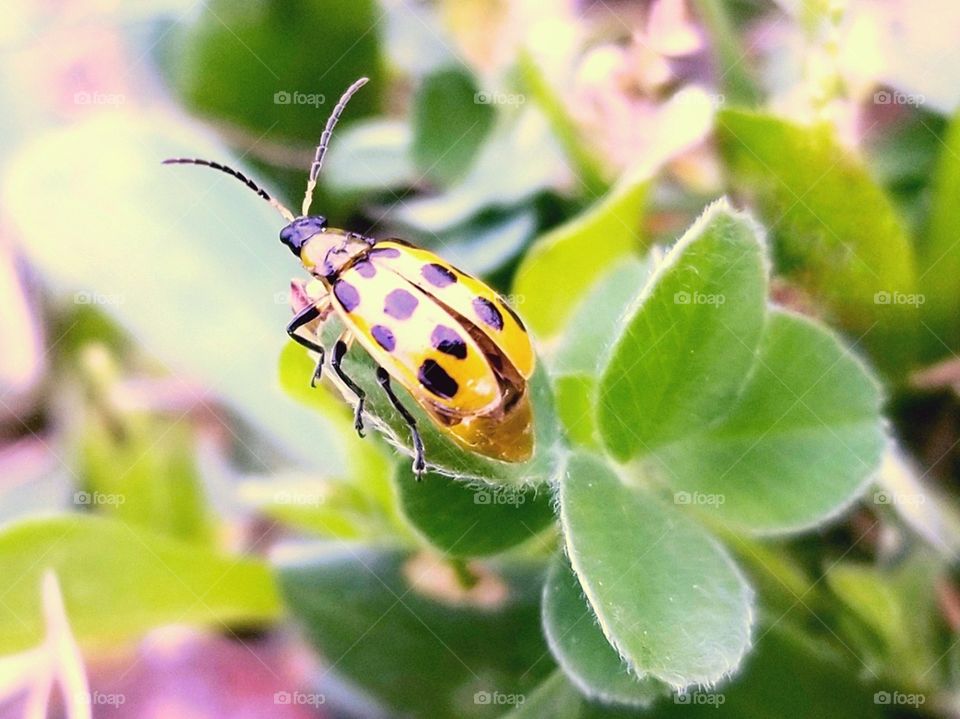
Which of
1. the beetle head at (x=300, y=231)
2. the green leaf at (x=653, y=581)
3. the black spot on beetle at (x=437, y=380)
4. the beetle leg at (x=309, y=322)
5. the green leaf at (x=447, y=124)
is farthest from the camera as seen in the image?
the green leaf at (x=447, y=124)

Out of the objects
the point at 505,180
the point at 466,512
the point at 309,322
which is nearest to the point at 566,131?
the point at 505,180

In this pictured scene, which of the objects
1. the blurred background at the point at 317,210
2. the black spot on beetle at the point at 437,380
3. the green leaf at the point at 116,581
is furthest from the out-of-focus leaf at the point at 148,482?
the black spot on beetle at the point at 437,380

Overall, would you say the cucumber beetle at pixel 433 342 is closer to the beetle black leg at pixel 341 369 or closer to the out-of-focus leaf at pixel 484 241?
the beetle black leg at pixel 341 369

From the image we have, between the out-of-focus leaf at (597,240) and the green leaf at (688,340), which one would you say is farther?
the out-of-focus leaf at (597,240)

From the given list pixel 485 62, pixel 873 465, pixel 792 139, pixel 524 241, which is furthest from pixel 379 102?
pixel 873 465

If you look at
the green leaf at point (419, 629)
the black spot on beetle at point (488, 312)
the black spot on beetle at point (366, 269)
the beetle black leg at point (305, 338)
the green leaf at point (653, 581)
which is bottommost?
the green leaf at point (419, 629)

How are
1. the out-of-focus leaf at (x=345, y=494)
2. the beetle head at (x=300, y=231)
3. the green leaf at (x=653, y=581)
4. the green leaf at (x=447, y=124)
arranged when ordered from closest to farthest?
the green leaf at (x=653, y=581), the out-of-focus leaf at (x=345, y=494), the beetle head at (x=300, y=231), the green leaf at (x=447, y=124)

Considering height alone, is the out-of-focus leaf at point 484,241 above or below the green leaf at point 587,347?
below

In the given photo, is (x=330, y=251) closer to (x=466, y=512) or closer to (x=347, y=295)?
(x=347, y=295)
